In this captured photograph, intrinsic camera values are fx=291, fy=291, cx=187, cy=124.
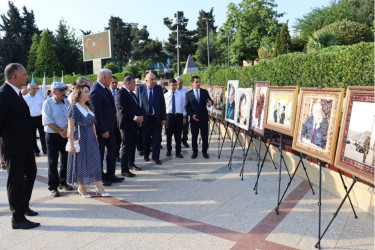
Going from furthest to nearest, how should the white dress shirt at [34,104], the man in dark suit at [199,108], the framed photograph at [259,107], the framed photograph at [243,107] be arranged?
the white dress shirt at [34,104] < the man in dark suit at [199,108] < the framed photograph at [243,107] < the framed photograph at [259,107]

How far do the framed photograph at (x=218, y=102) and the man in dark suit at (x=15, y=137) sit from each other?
4637 millimetres

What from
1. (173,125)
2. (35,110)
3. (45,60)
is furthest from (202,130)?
(45,60)

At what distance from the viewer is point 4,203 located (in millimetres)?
4547

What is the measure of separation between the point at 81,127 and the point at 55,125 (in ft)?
1.82

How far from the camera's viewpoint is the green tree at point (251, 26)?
4141 centimetres

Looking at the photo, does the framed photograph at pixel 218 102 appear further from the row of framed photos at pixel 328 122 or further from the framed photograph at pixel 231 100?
the row of framed photos at pixel 328 122

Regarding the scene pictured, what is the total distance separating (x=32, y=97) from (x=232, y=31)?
138 ft

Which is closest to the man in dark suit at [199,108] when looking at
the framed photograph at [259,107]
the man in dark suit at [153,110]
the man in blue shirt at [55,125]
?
the man in dark suit at [153,110]

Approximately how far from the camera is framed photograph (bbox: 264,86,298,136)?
405 centimetres

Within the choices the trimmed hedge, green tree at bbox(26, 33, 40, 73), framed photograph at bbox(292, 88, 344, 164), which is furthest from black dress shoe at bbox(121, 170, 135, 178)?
green tree at bbox(26, 33, 40, 73)

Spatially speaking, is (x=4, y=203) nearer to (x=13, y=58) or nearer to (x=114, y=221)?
(x=114, y=221)

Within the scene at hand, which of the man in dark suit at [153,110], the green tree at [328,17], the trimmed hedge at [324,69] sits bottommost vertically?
the man in dark suit at [153,110]

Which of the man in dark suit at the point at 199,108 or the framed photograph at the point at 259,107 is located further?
the man in dark suit at the point at 199,108

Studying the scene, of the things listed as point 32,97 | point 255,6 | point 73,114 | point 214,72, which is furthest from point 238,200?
point 255,6
